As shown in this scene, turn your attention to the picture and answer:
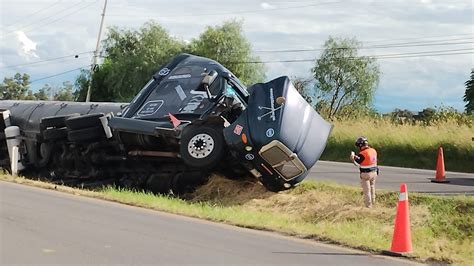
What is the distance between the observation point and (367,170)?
37.6ft

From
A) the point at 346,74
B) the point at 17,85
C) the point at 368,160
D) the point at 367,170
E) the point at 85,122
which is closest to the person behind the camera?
the point at 367,170

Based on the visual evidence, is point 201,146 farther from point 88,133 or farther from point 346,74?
point 346,74

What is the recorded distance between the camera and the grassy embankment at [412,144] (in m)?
23.8

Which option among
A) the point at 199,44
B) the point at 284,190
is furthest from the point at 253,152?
the point at 199,44

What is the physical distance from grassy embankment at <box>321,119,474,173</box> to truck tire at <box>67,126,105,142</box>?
13.7 meters

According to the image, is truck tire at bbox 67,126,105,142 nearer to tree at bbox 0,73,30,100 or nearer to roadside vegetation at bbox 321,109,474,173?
roadside vegetation at bbox 321,109,474,173

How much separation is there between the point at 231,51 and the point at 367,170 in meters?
49.5

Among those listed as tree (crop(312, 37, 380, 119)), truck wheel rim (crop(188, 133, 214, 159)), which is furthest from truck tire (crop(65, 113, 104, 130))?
tree (crop(312, 37, 380, 119))

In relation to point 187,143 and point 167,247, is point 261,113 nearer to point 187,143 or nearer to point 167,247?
point 187,143

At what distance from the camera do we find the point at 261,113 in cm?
1182

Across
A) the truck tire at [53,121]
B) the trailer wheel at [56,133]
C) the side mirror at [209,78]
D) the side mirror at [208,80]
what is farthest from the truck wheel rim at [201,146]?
the truck tire at [53,121]

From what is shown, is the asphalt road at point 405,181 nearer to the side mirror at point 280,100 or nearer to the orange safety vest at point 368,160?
the orange safety vest at point 368,160

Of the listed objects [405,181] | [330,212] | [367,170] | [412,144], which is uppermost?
[367,170]

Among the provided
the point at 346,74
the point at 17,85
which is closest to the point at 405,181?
the point at 346,74
